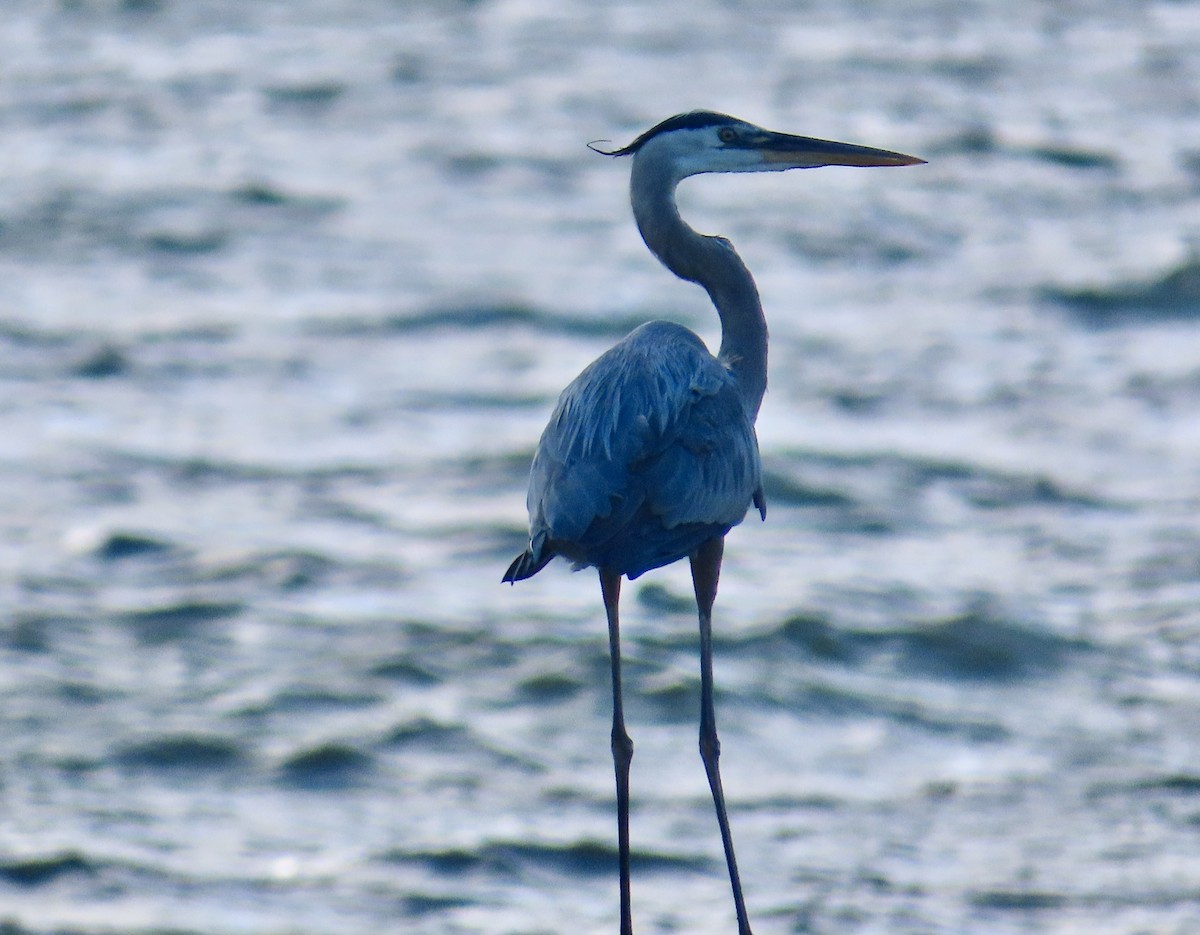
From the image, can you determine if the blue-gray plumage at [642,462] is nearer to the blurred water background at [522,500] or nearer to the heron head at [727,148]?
the heron head at [727,148]

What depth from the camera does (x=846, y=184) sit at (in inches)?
762

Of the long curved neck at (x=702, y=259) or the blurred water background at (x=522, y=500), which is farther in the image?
the blurred water background at (x=522, y=500)

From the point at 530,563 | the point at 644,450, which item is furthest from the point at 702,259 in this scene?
the point at 530,563

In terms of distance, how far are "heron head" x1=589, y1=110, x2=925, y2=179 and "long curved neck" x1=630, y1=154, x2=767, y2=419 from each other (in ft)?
0.18

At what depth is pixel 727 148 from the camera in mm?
6684

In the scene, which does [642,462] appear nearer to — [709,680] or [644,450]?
[644,450]

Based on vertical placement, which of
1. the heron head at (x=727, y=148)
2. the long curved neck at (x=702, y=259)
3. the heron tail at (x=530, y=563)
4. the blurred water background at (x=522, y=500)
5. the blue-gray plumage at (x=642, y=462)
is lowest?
the blurred water background at (x=522, y=500)

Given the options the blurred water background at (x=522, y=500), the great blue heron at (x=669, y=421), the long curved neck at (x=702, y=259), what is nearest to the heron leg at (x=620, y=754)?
the great blue heron at (x=669, y=421)

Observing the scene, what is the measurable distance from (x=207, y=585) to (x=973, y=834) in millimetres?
4866

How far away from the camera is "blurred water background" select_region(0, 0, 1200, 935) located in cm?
986

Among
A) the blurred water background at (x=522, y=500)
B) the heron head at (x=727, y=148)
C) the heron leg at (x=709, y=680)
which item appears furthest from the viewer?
the blurred water background at (x=522, y=500)

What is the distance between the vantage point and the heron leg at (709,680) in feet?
22.6

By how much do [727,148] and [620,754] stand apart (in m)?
2.07

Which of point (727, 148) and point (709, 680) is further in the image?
point (709, 680)
